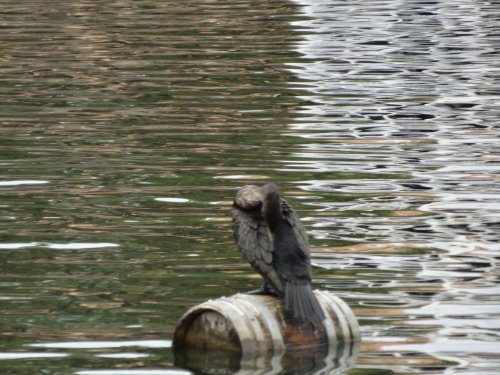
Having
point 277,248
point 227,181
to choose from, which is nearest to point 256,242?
point 277,248

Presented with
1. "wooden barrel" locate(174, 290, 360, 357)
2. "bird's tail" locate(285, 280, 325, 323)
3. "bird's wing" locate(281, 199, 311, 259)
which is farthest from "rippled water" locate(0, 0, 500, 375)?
"bird's wing" locate(281, 199, 311, 259)

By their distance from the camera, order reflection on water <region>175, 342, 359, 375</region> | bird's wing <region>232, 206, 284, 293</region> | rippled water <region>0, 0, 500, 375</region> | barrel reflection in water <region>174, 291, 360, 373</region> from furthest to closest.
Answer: rippled water <region>0, 0, 500, 375</region>
bird's wing <region>232, 206, 284, 293</region>
barrel reflection in water <region>174, 291, 360, 373</region>
reflection on water <region>175, 342, 359, 375</region>

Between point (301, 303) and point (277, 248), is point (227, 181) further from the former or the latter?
point (301, 303)

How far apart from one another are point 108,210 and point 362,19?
1683cm

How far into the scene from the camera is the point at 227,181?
13328 millimetres

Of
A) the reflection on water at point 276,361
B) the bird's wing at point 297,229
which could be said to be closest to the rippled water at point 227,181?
the reflection on water at point 276,361

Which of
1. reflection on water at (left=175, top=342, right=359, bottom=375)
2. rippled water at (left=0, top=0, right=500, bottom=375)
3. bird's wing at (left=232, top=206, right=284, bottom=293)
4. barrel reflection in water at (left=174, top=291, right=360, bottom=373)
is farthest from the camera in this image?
rippled water at (left=0, top=0, right=500, bottom=375)

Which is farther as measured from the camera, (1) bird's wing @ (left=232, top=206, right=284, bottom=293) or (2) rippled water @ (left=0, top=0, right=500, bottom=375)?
(2) rippled water @ (left=0, top=0, right=500, bottom=375)

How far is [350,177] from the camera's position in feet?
44.5

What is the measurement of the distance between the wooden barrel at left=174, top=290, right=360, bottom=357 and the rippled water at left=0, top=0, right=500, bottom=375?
0.20 meters

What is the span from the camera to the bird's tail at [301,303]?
27.4 ft

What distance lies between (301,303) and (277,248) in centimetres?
33

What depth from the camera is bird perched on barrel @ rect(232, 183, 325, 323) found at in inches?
330

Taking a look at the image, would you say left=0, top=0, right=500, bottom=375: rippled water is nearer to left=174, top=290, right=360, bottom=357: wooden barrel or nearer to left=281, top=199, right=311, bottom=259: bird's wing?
left=174, top=290, right=360, bottom=357: wooden barrel
